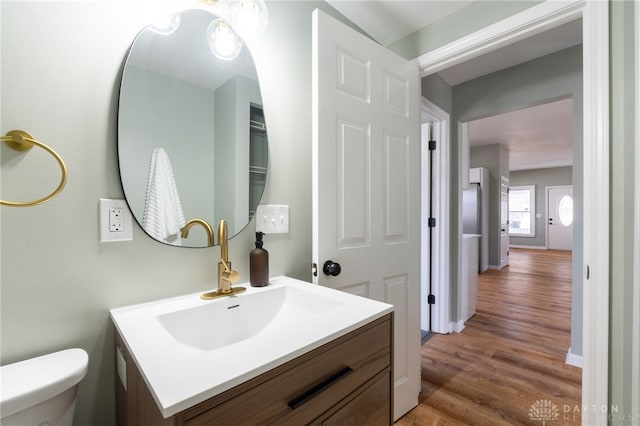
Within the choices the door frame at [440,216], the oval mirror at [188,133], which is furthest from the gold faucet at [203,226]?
the door frame at [440,216]

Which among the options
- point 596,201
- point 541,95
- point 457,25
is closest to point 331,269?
point 596,201

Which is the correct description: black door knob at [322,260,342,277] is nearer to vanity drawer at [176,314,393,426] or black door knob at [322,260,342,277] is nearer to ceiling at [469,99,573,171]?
vanity drawer at [176,314,393,426]

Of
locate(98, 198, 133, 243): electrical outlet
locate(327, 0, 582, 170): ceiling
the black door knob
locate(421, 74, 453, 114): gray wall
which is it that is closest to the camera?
locate(98, 198, 133, 243): electrical outlet

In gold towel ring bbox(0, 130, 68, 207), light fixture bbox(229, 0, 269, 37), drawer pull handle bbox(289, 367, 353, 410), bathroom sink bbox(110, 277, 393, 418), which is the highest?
light fixture bbox(229, 0, 269, 37)

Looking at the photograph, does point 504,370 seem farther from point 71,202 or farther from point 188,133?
point 71,202

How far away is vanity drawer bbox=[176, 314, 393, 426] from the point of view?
508 millimetres

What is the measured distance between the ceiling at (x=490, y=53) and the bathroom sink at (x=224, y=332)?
162cm

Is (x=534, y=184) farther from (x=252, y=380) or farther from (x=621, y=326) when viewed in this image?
(x=252, y=380)

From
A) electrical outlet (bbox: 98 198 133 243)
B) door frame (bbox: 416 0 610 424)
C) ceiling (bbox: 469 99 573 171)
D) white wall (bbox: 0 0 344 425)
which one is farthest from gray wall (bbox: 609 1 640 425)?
ceiling (bbox: 469 99 573 171)

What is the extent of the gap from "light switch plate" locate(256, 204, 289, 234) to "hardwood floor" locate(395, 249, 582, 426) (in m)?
1.31

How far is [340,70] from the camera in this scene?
1.28 meters

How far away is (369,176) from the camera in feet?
4.54

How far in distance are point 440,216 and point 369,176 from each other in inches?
58.2

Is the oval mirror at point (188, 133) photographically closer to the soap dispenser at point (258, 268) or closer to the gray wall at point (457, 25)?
the soap dispenser at point (258, 268)
